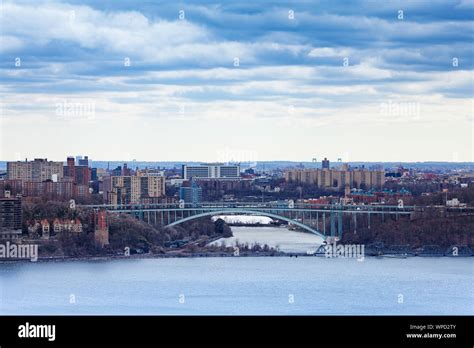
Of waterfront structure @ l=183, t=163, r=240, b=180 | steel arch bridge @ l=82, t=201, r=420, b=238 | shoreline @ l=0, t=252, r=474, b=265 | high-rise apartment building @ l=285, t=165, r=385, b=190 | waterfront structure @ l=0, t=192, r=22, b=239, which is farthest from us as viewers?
waterfront structure @ l=183, t=163, r=240, b=180

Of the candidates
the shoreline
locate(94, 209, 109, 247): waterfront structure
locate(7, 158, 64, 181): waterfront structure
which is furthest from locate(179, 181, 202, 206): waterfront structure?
the shoreline

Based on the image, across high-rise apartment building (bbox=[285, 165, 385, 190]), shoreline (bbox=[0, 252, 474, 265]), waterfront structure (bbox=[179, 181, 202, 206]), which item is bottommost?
shoreline (bbox=[0, 252, 474, 265])

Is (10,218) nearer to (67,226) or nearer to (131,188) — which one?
(67,226)

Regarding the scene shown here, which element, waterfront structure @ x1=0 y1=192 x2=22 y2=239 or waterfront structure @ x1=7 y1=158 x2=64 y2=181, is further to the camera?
→ waterfront structure @ x1=7 y1=158 x2=64 y2=181

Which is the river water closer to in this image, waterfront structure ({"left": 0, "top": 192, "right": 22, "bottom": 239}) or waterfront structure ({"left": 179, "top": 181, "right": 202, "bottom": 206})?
waterfront structure ({"left": 0, "top": 192, "right": 22, "bottom": 239})

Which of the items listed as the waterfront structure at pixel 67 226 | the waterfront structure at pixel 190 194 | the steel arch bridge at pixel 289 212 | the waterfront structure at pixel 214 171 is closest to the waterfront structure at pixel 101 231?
the waterfront structure at pixel 67 226

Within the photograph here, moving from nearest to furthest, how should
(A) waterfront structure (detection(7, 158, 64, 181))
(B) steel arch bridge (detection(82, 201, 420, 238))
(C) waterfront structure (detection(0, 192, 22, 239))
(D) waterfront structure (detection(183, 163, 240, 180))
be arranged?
(C) waterfront structure (detection(0, 192, 22, 239)), (B) steel arch bridge (detection(82, 201, 420, 238)), (A) waterfront structure (detection(7, 158, 64, 181)), (D) waterfront structure (detection(183, 163, 240, 180))
